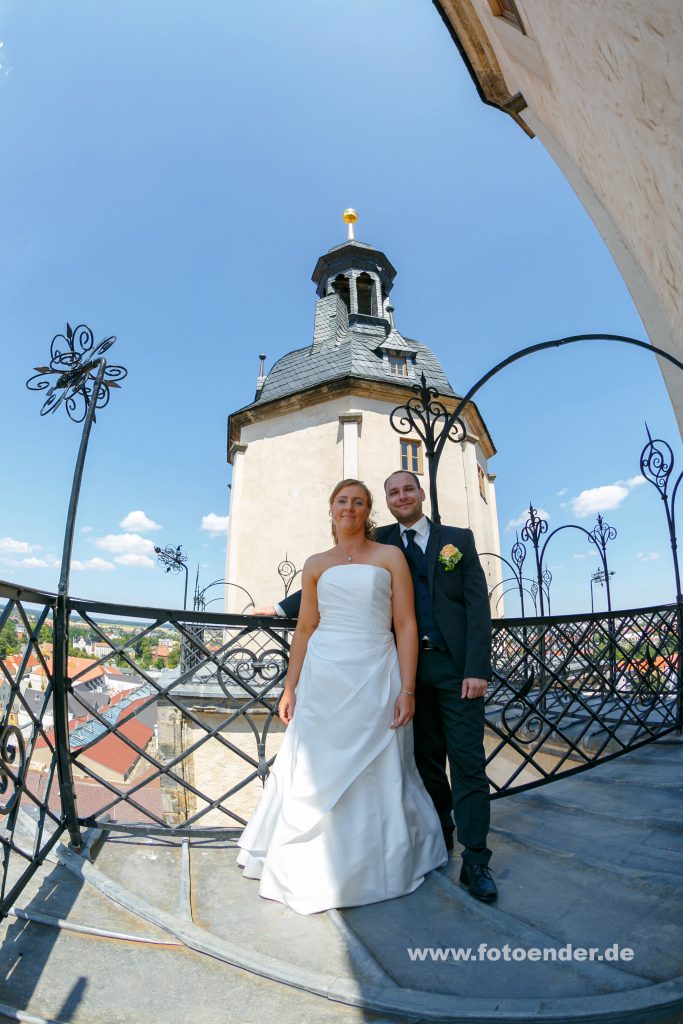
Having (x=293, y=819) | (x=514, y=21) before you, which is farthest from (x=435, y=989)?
(x=514, y=21)

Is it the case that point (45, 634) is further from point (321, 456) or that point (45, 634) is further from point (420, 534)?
point (321, 456)

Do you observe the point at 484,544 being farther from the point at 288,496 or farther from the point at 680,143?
the point at 680,143

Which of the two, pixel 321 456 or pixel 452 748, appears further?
pixel 321 456

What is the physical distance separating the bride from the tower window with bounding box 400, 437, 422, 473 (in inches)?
563

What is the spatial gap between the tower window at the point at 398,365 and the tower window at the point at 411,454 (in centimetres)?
282

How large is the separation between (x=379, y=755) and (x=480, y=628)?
78 centimetres

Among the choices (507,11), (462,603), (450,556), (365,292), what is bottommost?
(462,603)

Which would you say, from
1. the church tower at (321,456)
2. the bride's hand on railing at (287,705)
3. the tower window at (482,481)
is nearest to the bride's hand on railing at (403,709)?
the bride's hand on railing at (287,705)

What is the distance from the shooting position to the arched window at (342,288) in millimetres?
22547

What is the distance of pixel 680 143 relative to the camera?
1705mm

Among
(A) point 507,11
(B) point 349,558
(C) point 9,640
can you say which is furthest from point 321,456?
(C) point 9,640

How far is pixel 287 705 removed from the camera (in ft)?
8.84

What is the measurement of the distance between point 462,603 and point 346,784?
3.41 feet

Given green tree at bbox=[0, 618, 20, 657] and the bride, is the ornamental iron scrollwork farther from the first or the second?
the bride
